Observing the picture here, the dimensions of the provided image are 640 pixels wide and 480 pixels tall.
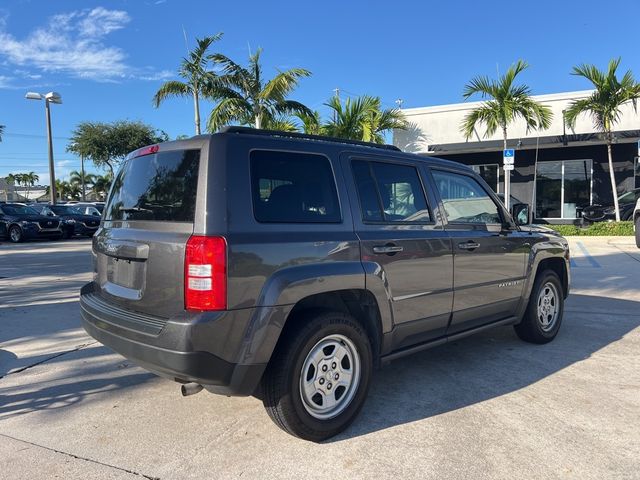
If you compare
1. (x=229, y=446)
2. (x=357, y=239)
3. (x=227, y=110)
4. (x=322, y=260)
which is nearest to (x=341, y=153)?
(x=357, y=239)

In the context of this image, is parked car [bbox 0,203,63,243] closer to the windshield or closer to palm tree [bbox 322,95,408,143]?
the windshield

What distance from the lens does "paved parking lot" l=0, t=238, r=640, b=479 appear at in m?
2.91

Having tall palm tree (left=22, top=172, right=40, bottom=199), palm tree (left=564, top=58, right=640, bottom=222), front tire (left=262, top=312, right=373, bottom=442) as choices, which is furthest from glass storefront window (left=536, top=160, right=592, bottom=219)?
tall palm tree (left=22, top=172, right=40, bottom=199)

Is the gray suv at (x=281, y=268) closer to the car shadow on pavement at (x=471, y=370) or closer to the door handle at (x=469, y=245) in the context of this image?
the door handle at (x=469, y=245)

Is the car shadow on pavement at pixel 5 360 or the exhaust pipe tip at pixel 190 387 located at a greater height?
the exhaust pipe tip at pixel 190 387

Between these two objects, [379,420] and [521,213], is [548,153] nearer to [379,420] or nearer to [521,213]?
[521,213]

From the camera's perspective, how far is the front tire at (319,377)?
2996mm

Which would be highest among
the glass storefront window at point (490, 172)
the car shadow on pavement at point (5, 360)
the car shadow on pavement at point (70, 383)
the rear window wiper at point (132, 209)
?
the glass storefront window at point (490, 172)

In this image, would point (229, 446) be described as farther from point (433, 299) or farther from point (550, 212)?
point (550, 212)

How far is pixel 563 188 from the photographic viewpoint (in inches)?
815

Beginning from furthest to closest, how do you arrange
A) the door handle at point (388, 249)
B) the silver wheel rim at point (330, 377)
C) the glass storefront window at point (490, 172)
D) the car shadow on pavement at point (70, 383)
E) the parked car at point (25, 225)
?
the glass storefront window at point (490, 172) < the parked car at point (25, 225) < the car shadow on pavement at point (70, 383) < the door handle at point (388, 249) < the silver wheel rim at point (330, 377)

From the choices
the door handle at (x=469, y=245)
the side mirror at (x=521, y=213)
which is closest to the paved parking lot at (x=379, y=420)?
the door handle at (x=469, y=245)

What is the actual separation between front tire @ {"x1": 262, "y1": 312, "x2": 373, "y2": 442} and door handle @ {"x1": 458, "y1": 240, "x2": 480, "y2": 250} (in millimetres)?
1290

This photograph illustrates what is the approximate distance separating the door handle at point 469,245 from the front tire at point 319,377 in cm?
129
